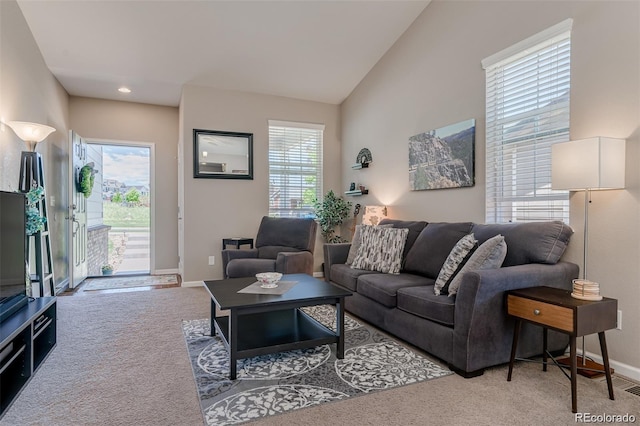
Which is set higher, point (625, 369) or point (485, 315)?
point (485, 315)

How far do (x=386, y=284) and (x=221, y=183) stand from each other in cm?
308

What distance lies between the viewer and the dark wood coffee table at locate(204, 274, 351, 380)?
2.27m

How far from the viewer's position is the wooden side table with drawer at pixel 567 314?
1.89 metres

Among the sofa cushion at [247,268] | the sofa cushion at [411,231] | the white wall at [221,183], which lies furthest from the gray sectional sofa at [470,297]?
the white wall at [221,183]

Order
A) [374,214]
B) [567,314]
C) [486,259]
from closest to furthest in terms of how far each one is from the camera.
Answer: [567,314]
[486,259]
[374,214]

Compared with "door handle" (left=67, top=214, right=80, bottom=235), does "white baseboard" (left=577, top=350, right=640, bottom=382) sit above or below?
below

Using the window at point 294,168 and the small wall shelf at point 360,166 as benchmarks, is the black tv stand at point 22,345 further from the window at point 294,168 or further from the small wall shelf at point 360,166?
the small wall shelf at point 360,166

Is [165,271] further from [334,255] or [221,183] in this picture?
[334,255]

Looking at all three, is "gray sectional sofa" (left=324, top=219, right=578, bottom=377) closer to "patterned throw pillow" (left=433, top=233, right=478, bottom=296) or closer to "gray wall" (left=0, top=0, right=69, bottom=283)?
"patterned throw pillow" (left=433, top=233, right=478, bottom=296)

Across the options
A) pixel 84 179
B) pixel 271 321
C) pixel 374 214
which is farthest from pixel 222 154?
pixel 271 321

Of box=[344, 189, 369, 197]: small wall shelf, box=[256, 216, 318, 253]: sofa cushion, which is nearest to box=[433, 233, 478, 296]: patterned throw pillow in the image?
box=[256, 216, 318, 253]: sofa cushion

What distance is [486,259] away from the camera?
2430mm

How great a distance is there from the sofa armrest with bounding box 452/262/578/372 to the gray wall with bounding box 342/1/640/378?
0.58 meters

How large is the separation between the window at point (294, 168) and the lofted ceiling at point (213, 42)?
2.13 ft
